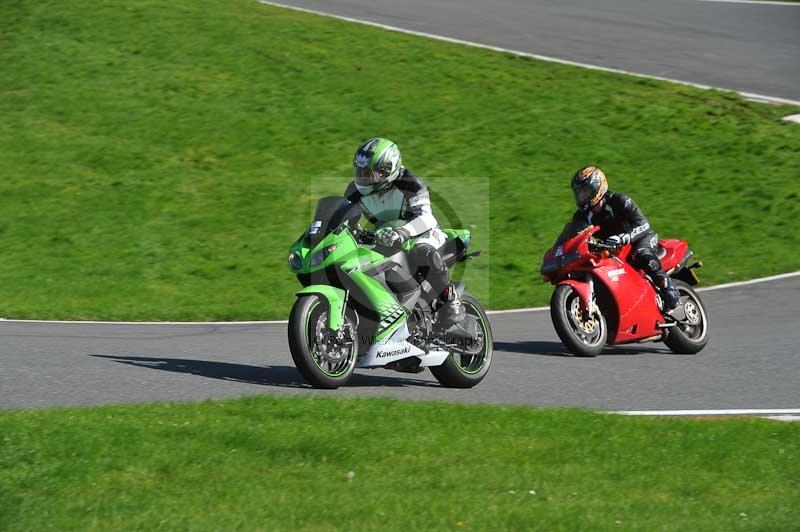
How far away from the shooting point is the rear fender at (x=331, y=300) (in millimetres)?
9117

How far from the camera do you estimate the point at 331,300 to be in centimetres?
913

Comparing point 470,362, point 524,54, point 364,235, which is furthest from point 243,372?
point 524,54

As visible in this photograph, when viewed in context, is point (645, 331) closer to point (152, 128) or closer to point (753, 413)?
point (753, 413)

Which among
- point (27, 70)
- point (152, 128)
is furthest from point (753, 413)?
point (27, 70)

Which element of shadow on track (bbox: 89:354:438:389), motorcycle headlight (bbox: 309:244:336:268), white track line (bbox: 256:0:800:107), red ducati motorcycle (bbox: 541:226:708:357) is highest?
white track line (bbox: 256:0:800:107)

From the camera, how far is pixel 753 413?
925 cm

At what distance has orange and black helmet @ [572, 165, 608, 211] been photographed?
12.1 metres

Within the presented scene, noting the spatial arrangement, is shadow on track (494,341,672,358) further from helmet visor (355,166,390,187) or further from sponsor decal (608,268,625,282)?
helmet visor (355,166,390,187)

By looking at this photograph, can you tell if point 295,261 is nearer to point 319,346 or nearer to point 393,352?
point 319,346

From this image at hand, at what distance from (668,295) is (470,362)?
3057mm

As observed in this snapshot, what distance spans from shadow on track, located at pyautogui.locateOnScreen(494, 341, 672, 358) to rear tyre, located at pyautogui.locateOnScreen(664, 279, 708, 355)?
0.25 meters

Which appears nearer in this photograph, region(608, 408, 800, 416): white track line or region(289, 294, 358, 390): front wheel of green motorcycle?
region(289, 294, 358, 390): front wheel of green motorcycle

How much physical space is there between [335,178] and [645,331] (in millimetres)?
9248

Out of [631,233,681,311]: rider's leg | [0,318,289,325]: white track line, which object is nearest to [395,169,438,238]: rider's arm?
[631,233,681,311]: rider's leg
